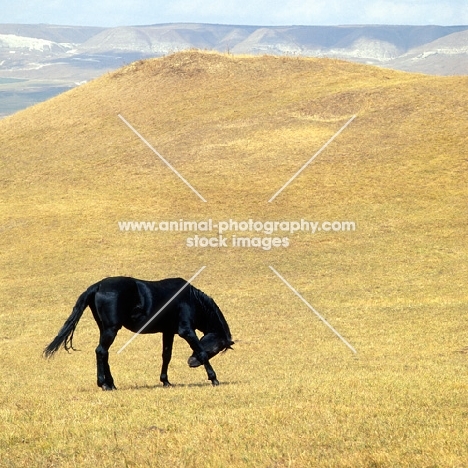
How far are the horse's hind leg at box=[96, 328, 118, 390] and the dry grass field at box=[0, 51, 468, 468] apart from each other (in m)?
1.24

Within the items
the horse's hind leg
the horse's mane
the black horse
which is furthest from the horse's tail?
the horse's mane

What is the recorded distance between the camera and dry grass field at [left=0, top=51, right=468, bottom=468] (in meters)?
10.3

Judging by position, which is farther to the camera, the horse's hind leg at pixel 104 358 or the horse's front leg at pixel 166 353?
the horse's front leg at pixel 166 353

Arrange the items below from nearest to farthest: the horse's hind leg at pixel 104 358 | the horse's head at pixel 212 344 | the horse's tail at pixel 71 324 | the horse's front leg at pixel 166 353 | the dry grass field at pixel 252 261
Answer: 1. the dry grass field at pixel 252 261
2. the horse's tail at pixel 71 324
3. the horse's hind leg at pixel 104 358
4. the horse's head at pixel 212 344
5. the horse's front leg at pixel 166 353

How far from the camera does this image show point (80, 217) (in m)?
48.5

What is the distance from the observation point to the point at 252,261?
3941cm

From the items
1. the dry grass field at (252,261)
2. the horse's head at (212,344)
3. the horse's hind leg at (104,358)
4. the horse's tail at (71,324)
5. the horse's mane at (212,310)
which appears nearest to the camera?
the dry grass field at (252,261)

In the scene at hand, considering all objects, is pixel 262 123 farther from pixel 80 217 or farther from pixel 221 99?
pixel 80 217

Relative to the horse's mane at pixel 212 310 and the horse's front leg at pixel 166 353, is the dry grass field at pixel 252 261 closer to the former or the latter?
the horse's front leg at pixel 166 353

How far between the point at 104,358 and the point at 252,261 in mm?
24144

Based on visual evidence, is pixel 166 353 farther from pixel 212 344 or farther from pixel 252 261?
pixel 252 261

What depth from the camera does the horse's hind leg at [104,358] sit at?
15.4 meters

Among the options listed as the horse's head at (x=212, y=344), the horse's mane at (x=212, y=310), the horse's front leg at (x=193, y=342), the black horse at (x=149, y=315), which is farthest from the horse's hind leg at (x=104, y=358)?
the horse's mane at (x=212, y=310)

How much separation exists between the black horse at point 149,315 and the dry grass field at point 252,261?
121 cm
